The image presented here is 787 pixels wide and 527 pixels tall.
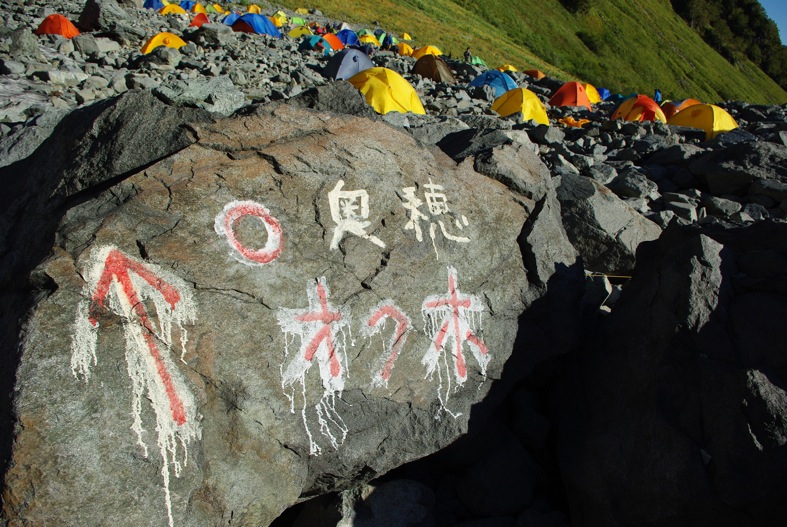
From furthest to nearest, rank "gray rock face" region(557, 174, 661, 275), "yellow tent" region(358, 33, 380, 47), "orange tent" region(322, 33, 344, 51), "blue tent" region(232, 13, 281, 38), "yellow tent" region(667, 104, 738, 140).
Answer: "yellow tent" region(358, 33, 380, 47), "orange tent" region(322, 33, 344, 51), "blue tent" region(232, 13, 281, 38), "yellow tent" region(667, 104, 738, 140), "gray rock face" region(557, 174, 661, 275)

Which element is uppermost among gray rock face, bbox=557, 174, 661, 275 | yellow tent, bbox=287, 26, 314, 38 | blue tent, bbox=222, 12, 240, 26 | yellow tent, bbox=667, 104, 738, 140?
gray rock face, bbox=557, 174, 661, 275

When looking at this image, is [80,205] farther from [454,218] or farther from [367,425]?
[454,218]

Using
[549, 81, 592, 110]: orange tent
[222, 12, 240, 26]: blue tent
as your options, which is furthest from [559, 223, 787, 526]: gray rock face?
[222, 12, 240, 26]: blue tent

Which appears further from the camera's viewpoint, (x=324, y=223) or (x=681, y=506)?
(x=324, y=223)

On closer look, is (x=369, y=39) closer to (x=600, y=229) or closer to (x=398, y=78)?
(x=398, y=78)

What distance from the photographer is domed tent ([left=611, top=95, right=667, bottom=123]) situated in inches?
592

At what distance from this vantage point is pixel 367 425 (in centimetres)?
312

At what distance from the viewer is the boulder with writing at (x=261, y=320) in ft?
8.05

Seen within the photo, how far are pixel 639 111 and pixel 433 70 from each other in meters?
6.55

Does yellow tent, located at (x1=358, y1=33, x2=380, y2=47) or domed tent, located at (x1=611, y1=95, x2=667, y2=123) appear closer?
domed tent, located at (x1=611, y1=95, x2=667, y2=123)

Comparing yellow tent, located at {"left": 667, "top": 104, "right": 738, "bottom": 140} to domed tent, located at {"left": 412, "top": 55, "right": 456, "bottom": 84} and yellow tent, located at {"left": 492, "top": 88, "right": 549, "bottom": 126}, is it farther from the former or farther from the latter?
domed tent, located at {"left": 412, "top": 55, "right": 456, "bottom": 84}

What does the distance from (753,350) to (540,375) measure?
1.44 m

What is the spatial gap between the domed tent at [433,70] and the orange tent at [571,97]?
348cm

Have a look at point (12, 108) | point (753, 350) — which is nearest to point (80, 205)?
point (753, 350)
